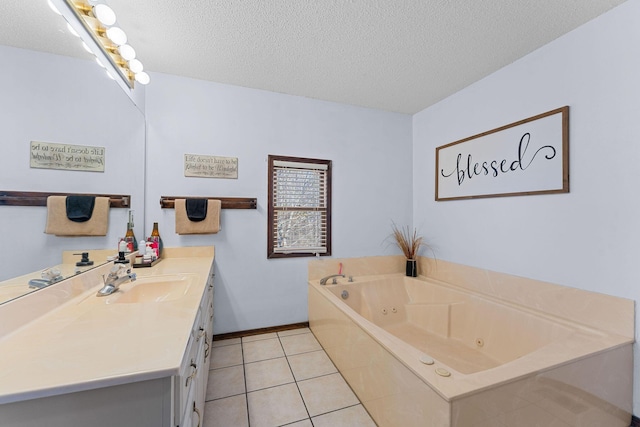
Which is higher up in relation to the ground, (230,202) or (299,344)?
(230,202)

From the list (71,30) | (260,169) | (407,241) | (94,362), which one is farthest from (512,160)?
(71,30)

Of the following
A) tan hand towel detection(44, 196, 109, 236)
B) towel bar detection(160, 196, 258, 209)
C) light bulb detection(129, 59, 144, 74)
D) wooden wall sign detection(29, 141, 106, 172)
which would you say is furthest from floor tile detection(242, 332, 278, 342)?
light bulb detection(129, 59, 144, 74)

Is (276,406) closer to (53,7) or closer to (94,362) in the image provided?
(94,362)

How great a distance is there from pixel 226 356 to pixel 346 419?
1121 mm

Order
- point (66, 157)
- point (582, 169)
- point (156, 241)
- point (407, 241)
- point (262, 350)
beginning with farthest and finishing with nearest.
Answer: point (407, 241) < point (262, 350) < point (156, 241) < point (582, 169) < point (66, 157)

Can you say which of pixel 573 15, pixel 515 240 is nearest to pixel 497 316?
pixel 515 240

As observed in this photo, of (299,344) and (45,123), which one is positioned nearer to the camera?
(45,123)

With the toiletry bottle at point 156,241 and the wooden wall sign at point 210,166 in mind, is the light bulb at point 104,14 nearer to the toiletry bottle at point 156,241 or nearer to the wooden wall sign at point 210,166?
the wooden wall sign at point 210,166

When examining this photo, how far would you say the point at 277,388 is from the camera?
176 centimetres

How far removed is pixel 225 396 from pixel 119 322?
1080 mm

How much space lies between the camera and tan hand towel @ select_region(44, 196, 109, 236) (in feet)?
3.98

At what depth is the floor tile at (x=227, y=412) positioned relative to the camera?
1470 mm

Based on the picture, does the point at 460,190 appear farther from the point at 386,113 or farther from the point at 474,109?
the point at 386,113

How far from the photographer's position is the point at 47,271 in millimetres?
1120
